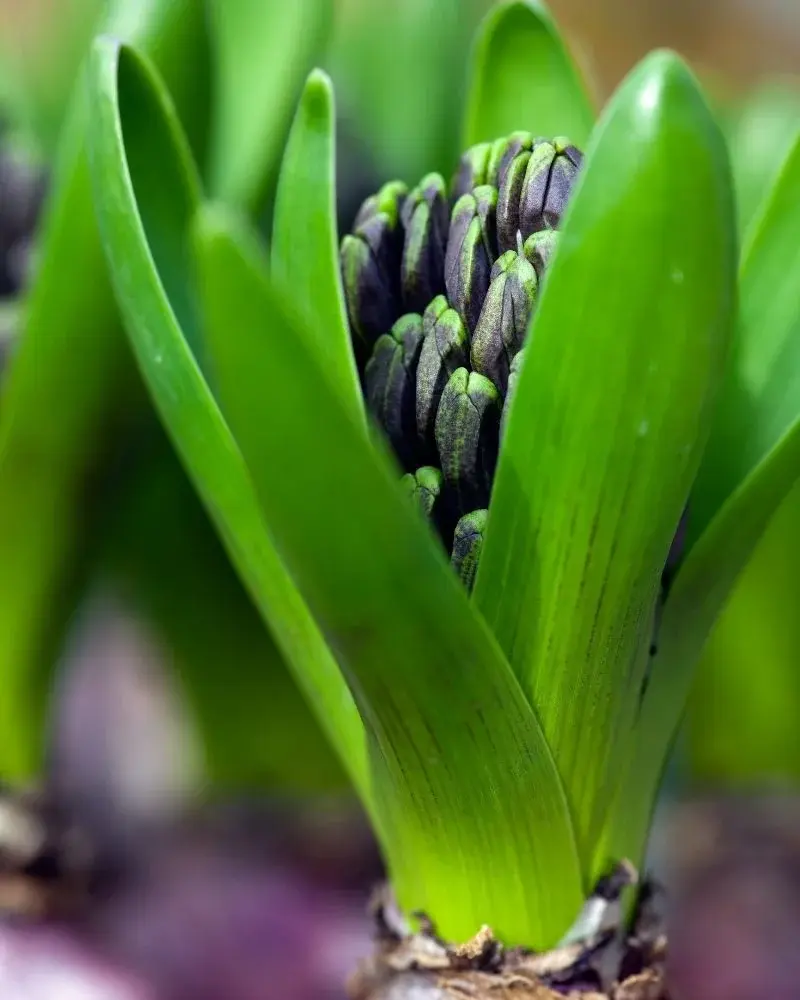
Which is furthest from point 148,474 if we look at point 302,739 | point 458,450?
point 458,450

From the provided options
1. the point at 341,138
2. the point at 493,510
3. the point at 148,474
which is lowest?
the point at 493,510

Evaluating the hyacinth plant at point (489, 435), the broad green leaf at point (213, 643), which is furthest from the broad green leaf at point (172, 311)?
the broad green leaf at point (213, 643)

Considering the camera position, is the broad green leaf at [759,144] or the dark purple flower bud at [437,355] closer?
the dark purple flower bud at [437,355]

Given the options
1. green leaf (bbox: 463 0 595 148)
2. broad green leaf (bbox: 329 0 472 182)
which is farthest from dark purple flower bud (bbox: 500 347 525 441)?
broad green leaf (bbox: 329 0 472 182)

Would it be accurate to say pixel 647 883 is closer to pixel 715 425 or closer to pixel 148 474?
pixel 715 425

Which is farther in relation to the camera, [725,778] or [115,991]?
[725,778]

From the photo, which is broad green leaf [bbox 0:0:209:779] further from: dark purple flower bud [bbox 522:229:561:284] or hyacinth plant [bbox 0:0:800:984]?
dark purple flower bud [bbox 522:229:561:284]

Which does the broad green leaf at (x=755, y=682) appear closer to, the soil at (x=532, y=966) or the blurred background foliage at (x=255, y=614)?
the blurred background foliage at (x=255, y=614)

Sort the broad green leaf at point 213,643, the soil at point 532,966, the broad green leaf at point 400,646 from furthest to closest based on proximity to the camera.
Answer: the broad green leaf at point 213,643, the soil at point 532,966, the broad green leaf at point 400,646
